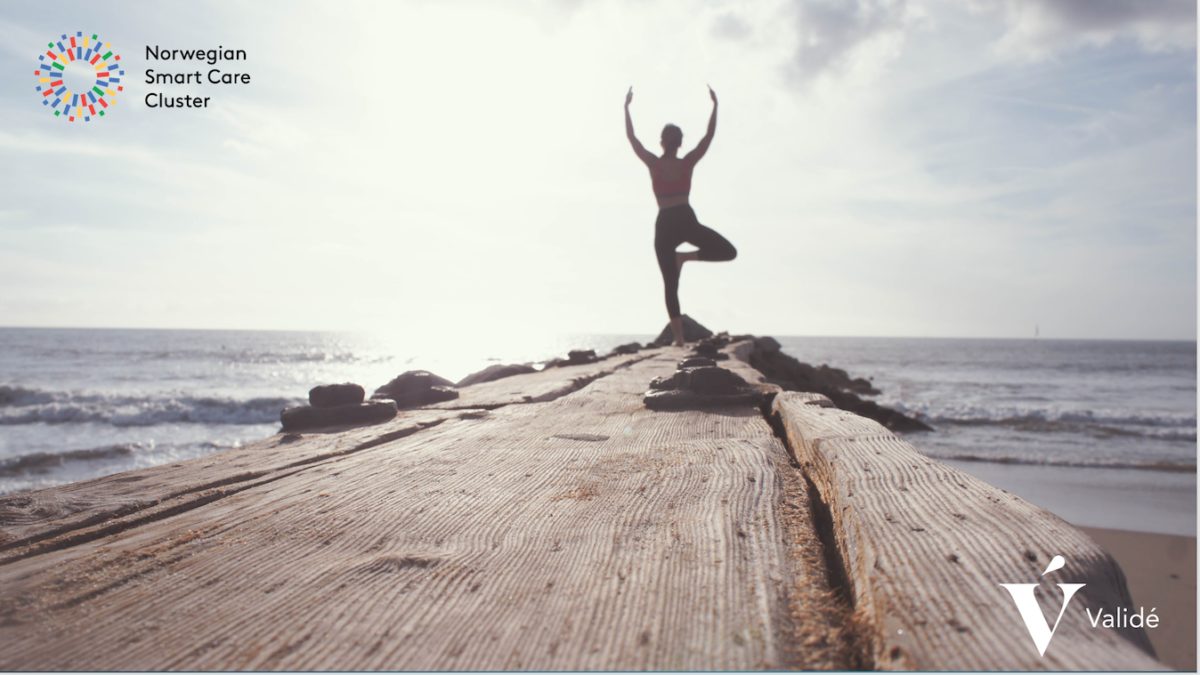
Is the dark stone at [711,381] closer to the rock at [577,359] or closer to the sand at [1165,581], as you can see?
the rock at [577,359]

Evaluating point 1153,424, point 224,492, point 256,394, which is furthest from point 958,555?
point 256,394

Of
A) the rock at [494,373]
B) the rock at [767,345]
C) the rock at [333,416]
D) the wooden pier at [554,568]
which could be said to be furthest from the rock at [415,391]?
the rock at [767,345]

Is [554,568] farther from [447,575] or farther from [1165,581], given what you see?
[1165,581]

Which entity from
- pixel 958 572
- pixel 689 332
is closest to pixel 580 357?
pixel 958 572

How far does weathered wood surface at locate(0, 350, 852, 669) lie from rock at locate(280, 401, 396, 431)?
86 centimetres

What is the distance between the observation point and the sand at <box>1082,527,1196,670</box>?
5.52 metres

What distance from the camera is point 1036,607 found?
686 millimetres

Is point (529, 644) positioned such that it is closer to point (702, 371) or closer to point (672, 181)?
point (702, 371)

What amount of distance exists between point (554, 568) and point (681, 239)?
5.73 m

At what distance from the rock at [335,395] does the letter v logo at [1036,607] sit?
2.25m

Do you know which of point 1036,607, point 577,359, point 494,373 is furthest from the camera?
point 577,359

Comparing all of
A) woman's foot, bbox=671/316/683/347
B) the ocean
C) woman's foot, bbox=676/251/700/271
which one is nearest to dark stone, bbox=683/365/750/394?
the ocean

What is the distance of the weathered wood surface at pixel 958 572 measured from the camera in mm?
623

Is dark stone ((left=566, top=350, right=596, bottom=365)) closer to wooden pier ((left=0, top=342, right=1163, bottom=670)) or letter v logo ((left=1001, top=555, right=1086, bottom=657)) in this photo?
wooden pier ((left=0, top=342, right=1163, bottom=670))
